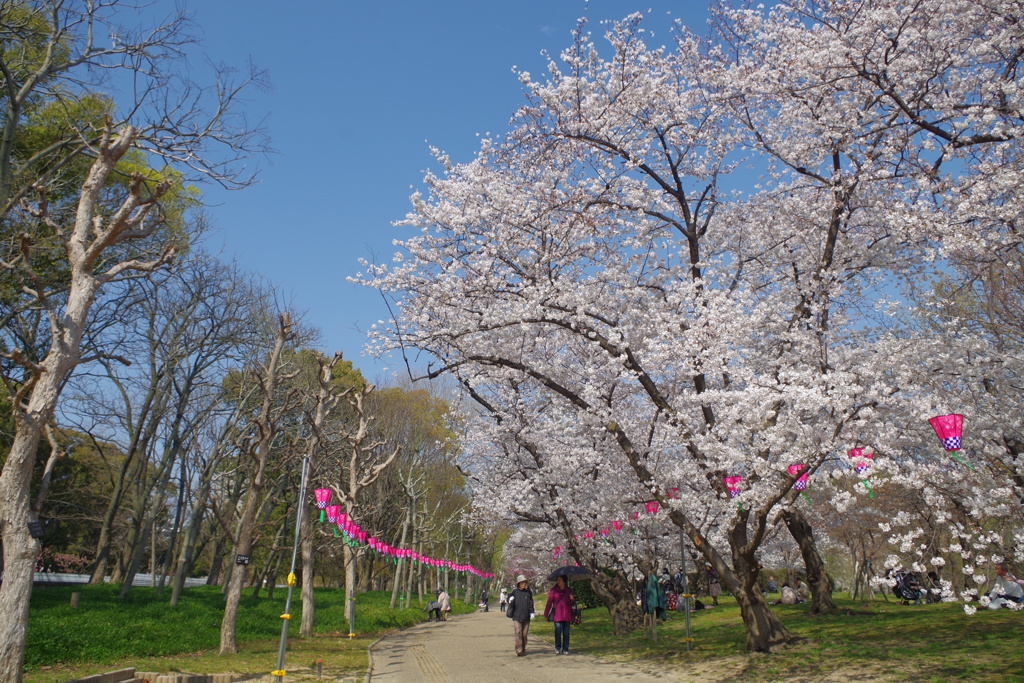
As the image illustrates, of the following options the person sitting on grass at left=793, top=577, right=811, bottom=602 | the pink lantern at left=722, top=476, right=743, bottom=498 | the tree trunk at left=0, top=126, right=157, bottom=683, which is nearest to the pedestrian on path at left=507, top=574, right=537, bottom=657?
the pink lantern at left=722, top=476, right=743, bottom=498

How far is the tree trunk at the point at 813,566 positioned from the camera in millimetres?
13477

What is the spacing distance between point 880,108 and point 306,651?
14.4 m

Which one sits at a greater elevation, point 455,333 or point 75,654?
point 455,333

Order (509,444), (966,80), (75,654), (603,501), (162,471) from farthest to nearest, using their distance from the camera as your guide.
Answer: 1. (162,471)
2. (509,444)
3. (603,501)
4. (75,654)
5. (966,80)

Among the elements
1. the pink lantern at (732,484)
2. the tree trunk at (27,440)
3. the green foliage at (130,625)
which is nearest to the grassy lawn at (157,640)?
the green foliage at (130,625)

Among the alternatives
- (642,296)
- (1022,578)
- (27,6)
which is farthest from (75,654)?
(1022,578)

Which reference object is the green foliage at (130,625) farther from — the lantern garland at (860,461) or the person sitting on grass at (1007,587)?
the person sitting on grass at (1007,587)

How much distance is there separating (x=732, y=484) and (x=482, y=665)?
553cm

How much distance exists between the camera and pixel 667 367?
11977 mm

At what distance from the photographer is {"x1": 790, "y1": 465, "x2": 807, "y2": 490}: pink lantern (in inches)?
346

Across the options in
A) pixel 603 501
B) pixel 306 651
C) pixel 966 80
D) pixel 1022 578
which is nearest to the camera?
pixel 966 80

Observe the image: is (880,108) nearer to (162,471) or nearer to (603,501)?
(603,501)

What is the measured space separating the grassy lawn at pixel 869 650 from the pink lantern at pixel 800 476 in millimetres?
2348

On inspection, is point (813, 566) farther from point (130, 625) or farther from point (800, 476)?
point (130, 625)
